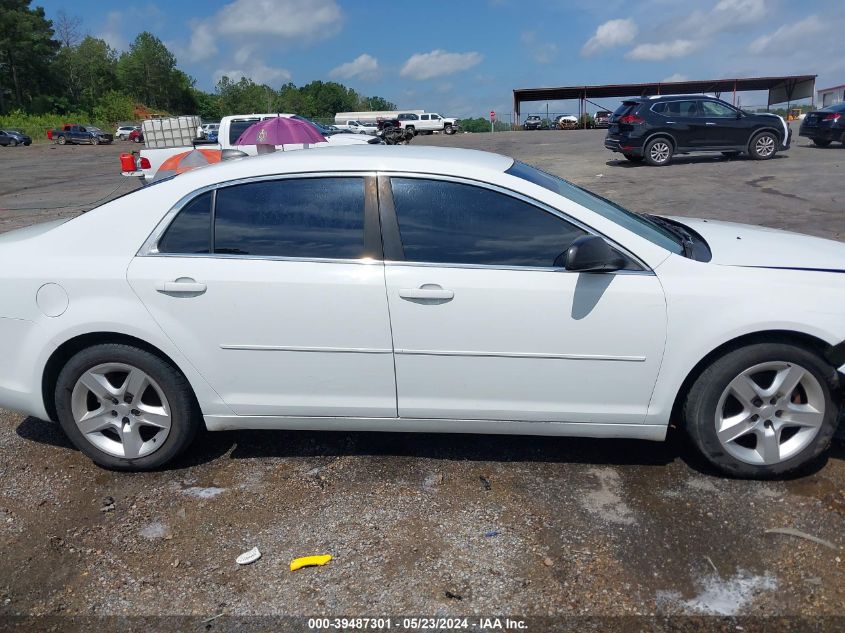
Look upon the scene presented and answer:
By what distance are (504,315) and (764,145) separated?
17905 mm

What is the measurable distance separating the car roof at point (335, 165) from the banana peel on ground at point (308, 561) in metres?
1.82

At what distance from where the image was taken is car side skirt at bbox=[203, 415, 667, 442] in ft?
11.0

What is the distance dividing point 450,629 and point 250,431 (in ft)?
6.59

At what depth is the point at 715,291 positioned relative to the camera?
3152 millimetres

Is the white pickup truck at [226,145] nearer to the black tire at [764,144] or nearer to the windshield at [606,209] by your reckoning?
the windshield at [606,209]

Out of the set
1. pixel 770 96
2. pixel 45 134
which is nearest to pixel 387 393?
pixel 770 96

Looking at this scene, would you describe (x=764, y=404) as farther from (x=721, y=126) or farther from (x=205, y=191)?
(x=721, y=126)

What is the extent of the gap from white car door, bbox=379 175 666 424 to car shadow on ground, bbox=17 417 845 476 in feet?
1.42

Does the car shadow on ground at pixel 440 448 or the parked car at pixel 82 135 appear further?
the parked car at pixel 82 135

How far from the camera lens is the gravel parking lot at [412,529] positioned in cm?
265

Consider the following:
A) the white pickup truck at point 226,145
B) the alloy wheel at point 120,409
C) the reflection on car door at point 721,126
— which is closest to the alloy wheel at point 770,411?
the alloy wheel at point 120,409

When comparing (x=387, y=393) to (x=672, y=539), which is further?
(x=387, y=393)

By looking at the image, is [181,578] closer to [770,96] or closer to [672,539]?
[672,539]

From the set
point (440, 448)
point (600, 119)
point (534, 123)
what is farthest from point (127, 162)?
point (534, 123)
